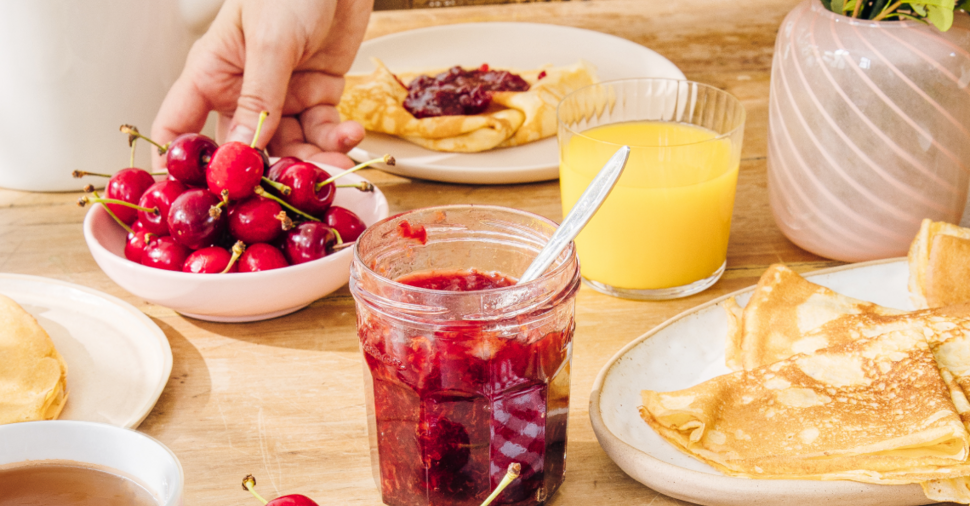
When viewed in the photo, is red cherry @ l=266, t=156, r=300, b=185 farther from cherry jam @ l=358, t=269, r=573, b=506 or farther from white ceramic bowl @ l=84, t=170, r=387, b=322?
cherry jam @ l=358, t=269, r=573, b=506

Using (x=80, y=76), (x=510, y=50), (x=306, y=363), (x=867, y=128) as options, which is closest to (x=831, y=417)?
(x=867, y=128)

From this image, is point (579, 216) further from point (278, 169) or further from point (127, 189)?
point (127, 189)

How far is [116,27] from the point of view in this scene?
1338 mm

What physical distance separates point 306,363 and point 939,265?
0.79 meters

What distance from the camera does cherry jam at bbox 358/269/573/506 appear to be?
2.29 feet

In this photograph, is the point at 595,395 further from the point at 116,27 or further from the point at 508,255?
the point at 116,27

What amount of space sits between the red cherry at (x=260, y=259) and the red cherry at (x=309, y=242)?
2 centimetres

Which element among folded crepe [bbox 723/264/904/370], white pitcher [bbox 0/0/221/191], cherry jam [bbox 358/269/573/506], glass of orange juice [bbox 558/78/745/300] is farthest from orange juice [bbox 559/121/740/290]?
white pitcher [bbox 0/0/221/191]

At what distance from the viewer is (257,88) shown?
1.38 metres

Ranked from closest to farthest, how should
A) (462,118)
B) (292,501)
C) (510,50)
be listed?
(292,501)
(462,118)
(510,50)

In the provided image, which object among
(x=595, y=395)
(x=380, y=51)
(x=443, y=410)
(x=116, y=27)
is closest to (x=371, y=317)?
(x=443, y=410)

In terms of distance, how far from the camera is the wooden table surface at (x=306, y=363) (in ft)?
2.76

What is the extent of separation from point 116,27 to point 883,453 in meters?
1.25

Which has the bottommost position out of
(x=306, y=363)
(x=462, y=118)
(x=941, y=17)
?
(x=306, y=363)
